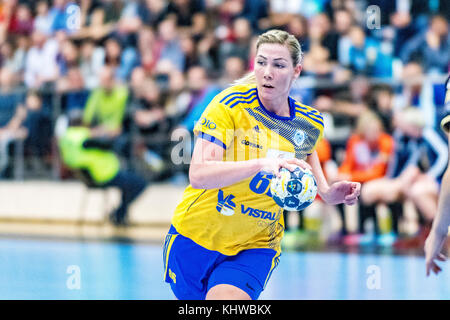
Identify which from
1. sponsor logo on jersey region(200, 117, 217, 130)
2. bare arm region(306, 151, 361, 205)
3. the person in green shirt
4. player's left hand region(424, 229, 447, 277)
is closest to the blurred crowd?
the person in green shirt

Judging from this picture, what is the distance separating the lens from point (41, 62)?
11250mm

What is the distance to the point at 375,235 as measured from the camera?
27.5 feet

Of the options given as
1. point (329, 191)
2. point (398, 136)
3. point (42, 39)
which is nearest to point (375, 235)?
point (398, 136)

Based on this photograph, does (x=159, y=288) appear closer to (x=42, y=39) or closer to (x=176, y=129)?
(x=176, y=129)

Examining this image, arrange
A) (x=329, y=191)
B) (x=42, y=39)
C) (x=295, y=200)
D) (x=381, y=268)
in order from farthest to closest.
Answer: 1. (x=42, y=39)
2. (x=381, y=268)
3. (x=329, y=191)
4. (x=295, y=200)

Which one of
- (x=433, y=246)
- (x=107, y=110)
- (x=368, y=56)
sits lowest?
(x=433, y=246)

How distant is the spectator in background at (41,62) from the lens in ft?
36.0

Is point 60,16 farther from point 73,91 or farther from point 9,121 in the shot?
point 9,121

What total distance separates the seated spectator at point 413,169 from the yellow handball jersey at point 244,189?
15.4 feet

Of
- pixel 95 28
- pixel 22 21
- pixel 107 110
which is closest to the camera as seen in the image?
pixel 107 110

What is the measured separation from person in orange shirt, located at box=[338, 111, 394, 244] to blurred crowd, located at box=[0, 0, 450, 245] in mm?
13

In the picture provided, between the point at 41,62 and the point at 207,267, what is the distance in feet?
27.7

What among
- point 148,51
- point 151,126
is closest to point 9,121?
point 148,51

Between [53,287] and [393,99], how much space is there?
14.8 ft
